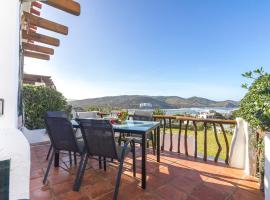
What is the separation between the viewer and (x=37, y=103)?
4859 millimetres

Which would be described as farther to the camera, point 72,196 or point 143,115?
point 143,115

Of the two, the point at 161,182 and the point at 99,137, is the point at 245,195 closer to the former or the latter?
the point at 161,182

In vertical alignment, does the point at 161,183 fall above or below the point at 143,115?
below

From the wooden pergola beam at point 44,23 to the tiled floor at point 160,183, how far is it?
2090 mm

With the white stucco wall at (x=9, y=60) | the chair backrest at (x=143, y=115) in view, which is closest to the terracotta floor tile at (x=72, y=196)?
the white stucco wall at (x=9, y=60)

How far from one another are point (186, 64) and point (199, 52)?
7.82ft

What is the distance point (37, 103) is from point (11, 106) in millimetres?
4025

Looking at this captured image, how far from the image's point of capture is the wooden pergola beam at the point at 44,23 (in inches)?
85.0

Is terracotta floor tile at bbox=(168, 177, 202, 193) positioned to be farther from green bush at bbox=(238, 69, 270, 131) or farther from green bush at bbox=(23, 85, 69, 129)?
green bush at bbox=(23, 85, 69, 129)

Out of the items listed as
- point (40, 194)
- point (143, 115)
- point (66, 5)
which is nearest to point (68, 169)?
point (40, 194)

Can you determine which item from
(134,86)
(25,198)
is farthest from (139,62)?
(25,198)

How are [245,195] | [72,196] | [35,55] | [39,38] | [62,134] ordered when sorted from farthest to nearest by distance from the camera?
[35,55] < [39,38] < [62,134] < [245,195] < [72,196]

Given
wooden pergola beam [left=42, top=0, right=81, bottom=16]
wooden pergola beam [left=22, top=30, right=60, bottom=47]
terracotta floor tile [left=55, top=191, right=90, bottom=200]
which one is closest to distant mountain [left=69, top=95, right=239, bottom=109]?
wooden pergola beam [left=22, top=30, right=60, bottom=47]

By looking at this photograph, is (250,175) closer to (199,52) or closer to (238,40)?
(238,40)
